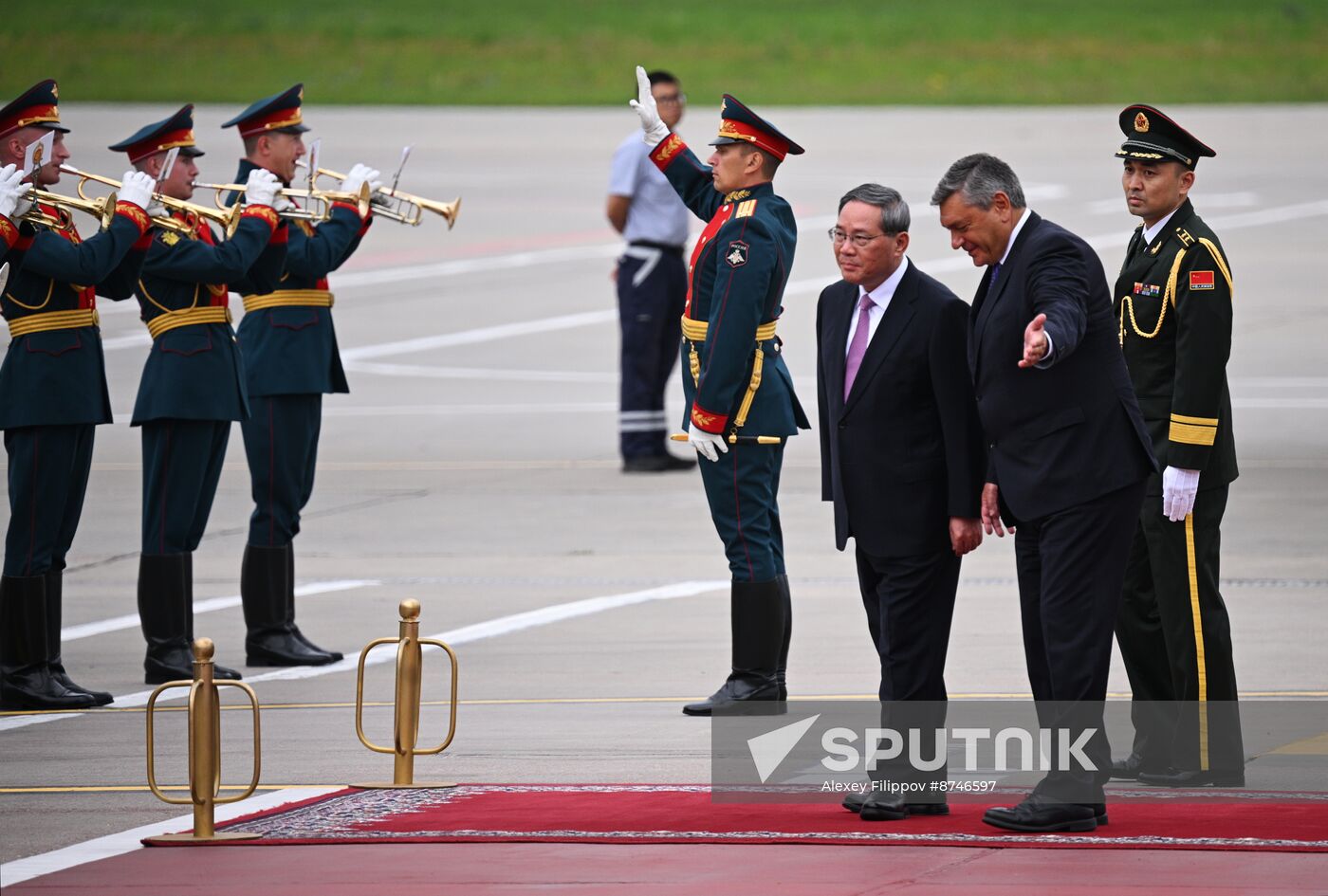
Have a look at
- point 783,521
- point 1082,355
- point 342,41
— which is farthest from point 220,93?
point 1082,355

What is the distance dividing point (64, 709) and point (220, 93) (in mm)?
41401

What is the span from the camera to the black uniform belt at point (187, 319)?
956 centimetres

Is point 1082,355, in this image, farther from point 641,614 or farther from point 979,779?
point 641,614

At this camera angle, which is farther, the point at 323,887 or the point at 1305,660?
the point at 1305,660

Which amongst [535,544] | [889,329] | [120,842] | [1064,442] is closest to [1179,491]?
[1064,442]

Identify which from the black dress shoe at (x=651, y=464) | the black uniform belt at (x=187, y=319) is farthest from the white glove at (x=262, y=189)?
the black dress shoe at (x=651, y=464)

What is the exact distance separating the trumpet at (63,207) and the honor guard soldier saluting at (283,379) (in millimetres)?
922

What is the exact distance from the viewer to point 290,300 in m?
10.1

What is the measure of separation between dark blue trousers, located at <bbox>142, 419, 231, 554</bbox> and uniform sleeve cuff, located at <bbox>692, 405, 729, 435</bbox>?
2.22 metres

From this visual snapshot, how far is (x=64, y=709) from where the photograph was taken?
29.1 ft

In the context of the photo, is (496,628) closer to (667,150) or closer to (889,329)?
(667,150)

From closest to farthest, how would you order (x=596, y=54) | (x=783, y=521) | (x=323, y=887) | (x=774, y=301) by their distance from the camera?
(x=323, y=887)
(x=774, y=301)
(x=783, y=521)
(x=596, y=54)

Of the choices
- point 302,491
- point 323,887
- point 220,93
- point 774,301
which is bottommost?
point 323,887

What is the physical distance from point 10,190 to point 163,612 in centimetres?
205
